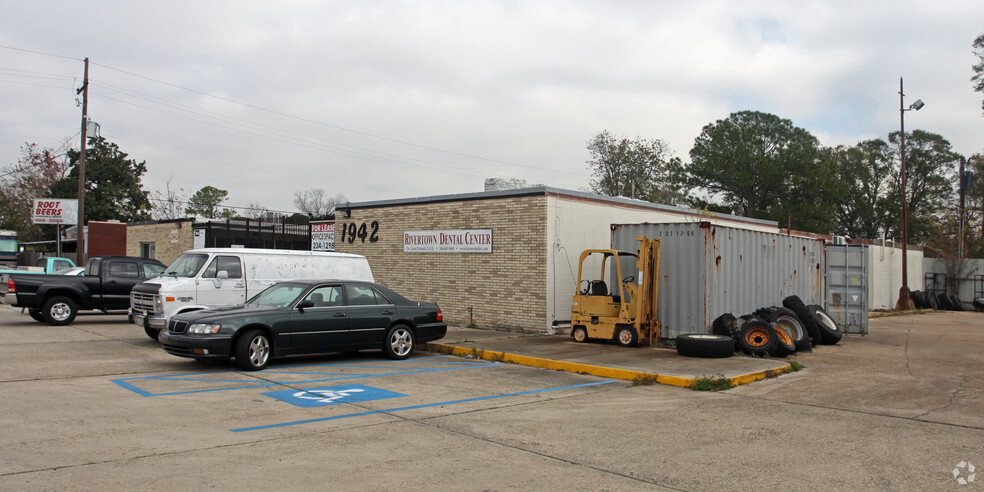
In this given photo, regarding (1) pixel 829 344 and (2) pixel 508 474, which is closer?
(2) pixel 508 474

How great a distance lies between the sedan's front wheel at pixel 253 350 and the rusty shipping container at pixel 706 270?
806cm

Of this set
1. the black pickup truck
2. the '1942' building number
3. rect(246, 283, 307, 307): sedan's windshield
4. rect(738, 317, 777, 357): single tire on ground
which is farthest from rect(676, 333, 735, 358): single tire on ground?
the black pickup truck

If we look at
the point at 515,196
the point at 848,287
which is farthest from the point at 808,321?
the point at 515,196

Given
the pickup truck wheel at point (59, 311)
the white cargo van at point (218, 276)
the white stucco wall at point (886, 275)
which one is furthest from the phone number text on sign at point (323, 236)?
the white stucco wall at point (886, 275)

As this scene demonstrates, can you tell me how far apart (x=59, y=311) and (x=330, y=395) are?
1281 cm

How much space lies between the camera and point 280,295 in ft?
38.2

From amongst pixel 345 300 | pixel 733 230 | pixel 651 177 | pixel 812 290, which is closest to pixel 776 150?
pixel 651 177

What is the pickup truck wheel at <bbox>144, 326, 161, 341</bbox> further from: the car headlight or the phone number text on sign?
the phone number text on sign

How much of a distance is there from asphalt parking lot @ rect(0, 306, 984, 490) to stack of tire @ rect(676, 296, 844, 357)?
3.63 ft

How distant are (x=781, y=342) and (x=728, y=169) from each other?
39.4 meters

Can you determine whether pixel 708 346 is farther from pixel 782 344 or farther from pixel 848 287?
pixel 848 287

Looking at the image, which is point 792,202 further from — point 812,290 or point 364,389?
point 364,389

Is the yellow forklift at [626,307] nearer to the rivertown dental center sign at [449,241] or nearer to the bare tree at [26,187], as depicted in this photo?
the rivertown dental center sign at [449,241]

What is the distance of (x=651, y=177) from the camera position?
4872 cm
